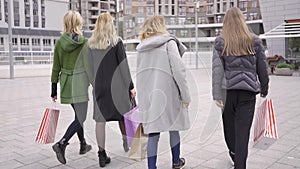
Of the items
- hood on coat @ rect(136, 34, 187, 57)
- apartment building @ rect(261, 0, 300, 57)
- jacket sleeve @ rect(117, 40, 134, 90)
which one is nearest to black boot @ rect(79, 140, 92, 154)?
jacket sleeve @ rect(117, 40, 134, 90)

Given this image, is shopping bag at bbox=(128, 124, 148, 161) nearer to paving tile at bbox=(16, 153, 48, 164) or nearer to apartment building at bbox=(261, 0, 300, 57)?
paving tile at bbox=(16, 153, 48, 164)

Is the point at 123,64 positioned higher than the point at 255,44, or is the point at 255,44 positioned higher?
the point at 255,44

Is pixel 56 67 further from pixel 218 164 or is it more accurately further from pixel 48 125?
pixel 218 164

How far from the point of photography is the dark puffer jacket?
9.87 ft

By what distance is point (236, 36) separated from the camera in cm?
305

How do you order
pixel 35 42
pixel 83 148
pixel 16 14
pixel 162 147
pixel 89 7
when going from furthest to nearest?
pixel 89 7 < pixel 16 14 < pixel 35 42 < pixel 162 147 < pixel 83 148

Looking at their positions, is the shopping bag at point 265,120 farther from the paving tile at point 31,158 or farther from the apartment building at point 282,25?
the apartment building at point 282,25

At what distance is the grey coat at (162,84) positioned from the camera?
3115mm

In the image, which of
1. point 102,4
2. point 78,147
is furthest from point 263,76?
point 102,4

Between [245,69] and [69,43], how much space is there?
190 centimetres

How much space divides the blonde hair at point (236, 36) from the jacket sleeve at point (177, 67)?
43 centimetres

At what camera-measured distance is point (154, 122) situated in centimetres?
319

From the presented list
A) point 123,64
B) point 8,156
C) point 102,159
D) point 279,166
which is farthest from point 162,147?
point 8,156

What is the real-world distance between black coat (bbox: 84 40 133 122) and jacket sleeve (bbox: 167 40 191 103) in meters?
0.75
